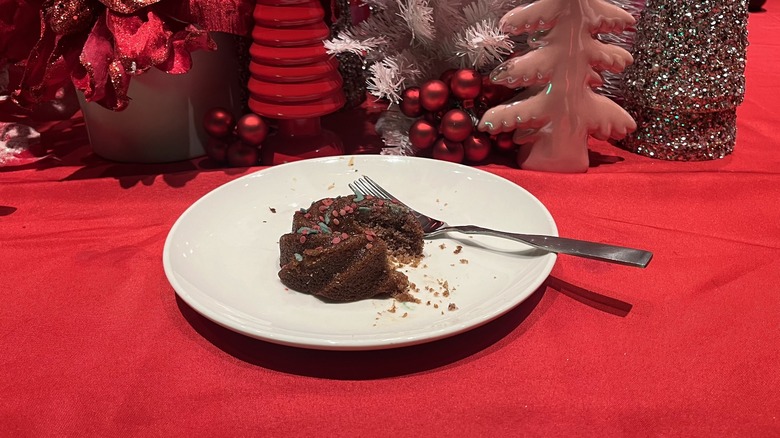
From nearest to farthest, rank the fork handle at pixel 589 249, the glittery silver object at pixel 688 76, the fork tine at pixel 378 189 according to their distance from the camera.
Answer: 1. the fork handle at pixel 589 249
2. the fork tine at pixel 378 189
3. the glittery silver object at pixel 688 76

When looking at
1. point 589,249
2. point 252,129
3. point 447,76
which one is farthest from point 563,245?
point 252,129

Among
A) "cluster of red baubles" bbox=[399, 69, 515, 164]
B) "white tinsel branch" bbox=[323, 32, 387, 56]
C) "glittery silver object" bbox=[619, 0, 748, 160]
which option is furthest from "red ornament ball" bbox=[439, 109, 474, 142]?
"glittery silver object" bbox=[619, 0, 748, 160]

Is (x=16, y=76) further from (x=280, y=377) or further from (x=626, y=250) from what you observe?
(x=626, y=250)

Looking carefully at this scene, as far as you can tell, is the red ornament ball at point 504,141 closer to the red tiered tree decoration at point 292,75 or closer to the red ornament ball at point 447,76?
the red ornament ball at point 447,76

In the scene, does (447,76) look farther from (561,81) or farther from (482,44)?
(561,81)

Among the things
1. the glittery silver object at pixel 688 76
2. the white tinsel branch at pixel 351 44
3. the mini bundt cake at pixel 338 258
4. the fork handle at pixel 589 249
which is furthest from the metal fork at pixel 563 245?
the glittery silver object at pixel 688 76

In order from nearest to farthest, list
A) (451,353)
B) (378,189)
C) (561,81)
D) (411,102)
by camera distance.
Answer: (451,353), (378,189), (561,81), (411,102)

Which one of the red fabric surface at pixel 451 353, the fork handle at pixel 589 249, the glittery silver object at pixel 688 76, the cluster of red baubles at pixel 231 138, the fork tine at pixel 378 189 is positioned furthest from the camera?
the cluster of red baubles at pixel 231 138
